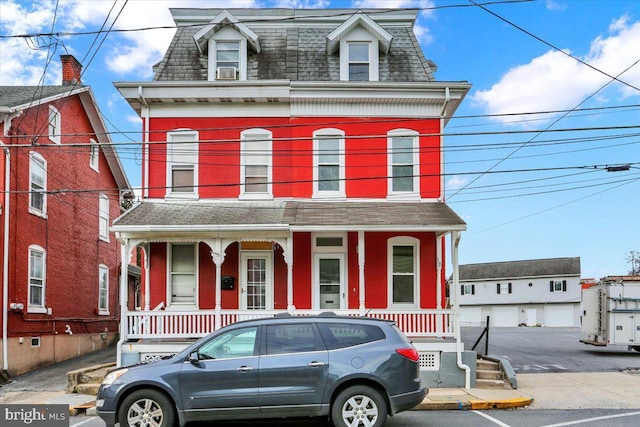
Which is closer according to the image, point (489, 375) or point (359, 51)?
point (489, 375)

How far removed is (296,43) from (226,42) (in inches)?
81.5

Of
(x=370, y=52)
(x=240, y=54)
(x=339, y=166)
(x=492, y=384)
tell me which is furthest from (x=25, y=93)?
(x=492, y=384)

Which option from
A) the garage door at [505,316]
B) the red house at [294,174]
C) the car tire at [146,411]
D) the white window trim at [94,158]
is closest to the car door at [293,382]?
the car tire at [146,411]

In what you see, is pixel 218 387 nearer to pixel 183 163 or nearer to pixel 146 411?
pixel 146 411

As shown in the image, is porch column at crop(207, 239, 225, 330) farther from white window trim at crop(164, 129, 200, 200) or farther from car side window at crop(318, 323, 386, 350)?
car side window at crop(318, 323, 386, 350)

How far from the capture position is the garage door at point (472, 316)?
2303 inches

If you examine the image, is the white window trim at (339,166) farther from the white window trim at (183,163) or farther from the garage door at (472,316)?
the garage door at (472,316)

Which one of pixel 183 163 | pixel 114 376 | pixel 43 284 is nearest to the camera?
pixel 114 376

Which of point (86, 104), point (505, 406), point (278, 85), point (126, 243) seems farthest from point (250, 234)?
point (86, 104)

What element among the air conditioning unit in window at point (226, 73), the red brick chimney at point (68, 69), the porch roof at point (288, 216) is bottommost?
the porch roof at point (288, 216)

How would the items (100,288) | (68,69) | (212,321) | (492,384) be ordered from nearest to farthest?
(492,384)
(212,321)
(68,69)
(100,288)

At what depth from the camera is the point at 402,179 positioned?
650 inches

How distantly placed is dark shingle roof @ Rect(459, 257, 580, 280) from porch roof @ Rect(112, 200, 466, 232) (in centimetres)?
4171

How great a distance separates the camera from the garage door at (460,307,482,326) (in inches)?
2303
